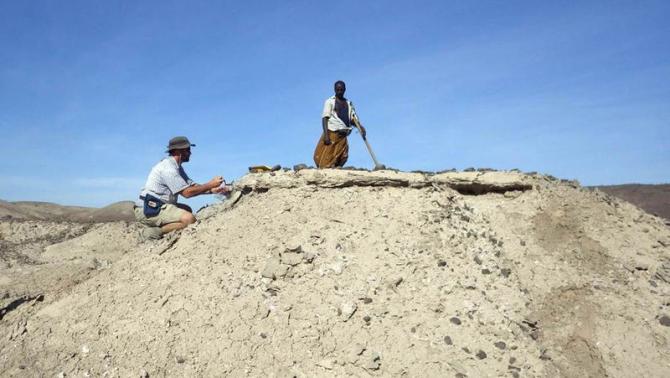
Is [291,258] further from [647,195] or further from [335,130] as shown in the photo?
[647,195]

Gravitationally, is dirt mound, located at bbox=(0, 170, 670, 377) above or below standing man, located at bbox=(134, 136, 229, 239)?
below

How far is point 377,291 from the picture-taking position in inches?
189

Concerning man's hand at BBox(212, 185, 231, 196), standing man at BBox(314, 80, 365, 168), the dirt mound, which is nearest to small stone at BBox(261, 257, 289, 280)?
the dirt mound

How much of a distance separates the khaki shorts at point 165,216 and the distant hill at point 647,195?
18.8 m

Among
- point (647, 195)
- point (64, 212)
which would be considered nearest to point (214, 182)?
point (64, 212)

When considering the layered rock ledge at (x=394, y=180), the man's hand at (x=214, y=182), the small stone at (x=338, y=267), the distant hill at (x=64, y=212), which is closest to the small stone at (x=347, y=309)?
the small stone at (x=338, y=267)

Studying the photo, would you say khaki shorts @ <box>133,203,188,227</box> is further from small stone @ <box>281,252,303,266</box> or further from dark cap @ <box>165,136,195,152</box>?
small stone @ <box>281,252,303,266</box>

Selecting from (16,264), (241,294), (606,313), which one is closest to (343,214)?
(241,294)

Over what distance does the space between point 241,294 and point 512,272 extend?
269 centimetres

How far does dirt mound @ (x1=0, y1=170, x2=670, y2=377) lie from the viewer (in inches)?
173

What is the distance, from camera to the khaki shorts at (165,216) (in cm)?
593

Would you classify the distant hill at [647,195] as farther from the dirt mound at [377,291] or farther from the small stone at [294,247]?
the small stone at [294,247]

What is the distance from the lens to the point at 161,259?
5516 mm

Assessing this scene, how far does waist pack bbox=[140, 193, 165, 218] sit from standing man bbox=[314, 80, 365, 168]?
2589 millimetres
